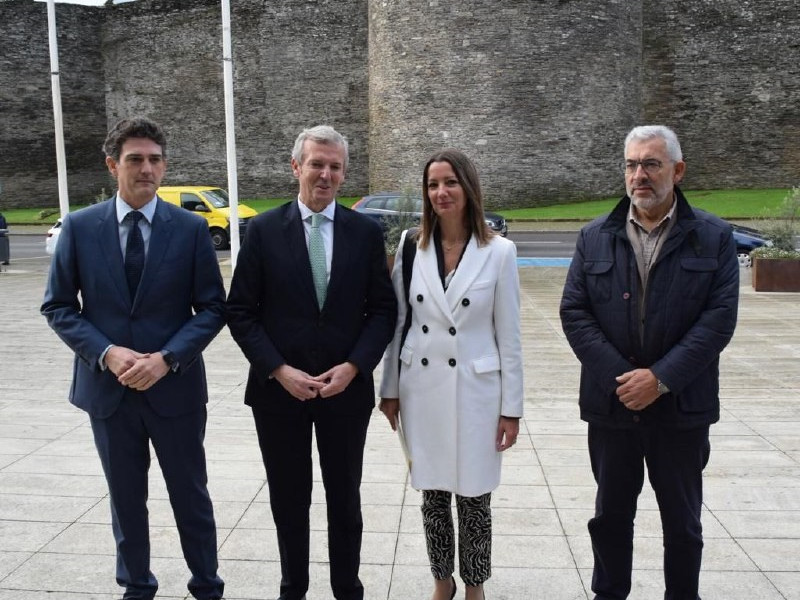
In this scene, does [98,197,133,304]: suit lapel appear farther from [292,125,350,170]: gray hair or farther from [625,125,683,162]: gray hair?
[625,125,683,162]: gray hair

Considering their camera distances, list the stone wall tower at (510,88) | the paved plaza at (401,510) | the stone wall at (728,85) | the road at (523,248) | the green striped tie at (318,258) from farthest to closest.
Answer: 1. the stone wall at (728,85)
2. the stone wall tower at (510,88)
3. the road at (523,248)
4. the paved plaza at (401,510)
5. the green striped tie at (318,258)

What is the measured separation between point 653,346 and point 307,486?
1371mm

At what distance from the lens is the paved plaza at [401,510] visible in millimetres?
3441

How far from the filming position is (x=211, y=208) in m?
18.9

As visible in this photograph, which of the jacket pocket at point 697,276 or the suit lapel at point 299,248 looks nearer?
the jacket pocket at point 697,276

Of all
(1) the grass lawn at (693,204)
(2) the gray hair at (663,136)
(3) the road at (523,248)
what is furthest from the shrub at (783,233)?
(2) the gray hair at (663,136)

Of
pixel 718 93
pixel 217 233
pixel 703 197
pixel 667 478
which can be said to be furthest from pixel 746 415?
pixel 718 93

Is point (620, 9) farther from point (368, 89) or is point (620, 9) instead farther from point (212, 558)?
point (212, 558)

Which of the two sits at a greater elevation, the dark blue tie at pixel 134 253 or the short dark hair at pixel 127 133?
the short dark hair at pixel 127 133

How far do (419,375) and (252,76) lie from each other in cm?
3037

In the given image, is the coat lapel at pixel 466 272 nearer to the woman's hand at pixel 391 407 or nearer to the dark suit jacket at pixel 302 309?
the dark suit jacket at pixel 302 309

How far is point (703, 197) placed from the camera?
26.9 metres

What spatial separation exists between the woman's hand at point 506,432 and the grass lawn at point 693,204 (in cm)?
1938

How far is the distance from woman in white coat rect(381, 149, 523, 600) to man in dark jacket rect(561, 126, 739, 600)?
0.29m
